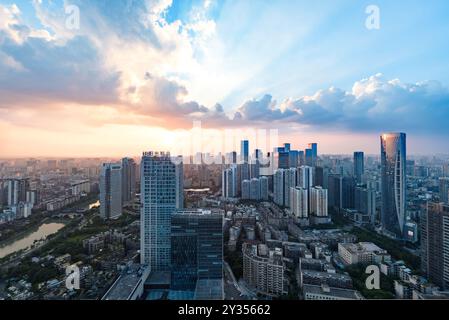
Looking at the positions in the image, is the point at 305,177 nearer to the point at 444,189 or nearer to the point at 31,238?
the point at 444,189

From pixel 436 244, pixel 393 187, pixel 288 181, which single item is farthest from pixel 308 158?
pixel 436 244

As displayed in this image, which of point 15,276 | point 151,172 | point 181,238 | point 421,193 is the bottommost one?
point 15,276

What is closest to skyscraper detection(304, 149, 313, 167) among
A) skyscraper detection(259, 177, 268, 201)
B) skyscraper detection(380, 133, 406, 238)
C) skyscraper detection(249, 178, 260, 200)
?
skyscraper detection(380, 133, 406, 238)

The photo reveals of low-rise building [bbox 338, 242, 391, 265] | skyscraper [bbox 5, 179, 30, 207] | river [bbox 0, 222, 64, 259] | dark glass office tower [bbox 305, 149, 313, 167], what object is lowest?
low-rise building [bbox 338, 242, 391, 265]

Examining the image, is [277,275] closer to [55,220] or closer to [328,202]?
[328,202]

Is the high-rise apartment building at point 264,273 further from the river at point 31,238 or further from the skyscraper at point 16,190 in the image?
the skyscraper at point 16,190

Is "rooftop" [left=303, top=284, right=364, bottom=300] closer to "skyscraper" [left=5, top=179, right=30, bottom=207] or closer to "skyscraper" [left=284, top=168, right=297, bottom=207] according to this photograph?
"skyscraper" [left=284, top=168, right=297, bottom=207]
